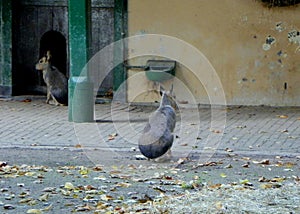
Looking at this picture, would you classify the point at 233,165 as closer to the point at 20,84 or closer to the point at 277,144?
the point at 277,144

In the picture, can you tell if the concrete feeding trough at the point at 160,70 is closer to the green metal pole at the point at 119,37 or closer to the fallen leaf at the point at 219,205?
the green metal pole at the point at 119,37

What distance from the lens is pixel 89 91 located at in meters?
14.3

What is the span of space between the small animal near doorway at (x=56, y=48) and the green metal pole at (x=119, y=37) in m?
1.36

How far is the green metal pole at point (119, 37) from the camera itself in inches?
644

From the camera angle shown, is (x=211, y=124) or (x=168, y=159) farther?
(x=211, y=124)

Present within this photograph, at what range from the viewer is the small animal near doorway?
17422 mm

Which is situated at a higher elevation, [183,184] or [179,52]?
[179,52]

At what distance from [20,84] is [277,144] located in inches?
262

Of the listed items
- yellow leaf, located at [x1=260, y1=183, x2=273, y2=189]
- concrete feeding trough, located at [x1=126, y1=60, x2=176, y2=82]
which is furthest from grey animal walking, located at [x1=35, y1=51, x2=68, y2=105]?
yellow leaf, located at [x1=260, y1=183, x2=273, y2=189]

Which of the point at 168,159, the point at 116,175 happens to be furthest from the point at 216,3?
the point at 116,175

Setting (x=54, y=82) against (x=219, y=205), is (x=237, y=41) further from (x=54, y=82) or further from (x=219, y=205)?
(x=219, y=205)

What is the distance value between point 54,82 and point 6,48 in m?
1.37

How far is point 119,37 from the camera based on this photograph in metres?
16.4

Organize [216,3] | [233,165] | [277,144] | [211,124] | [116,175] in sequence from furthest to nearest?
[216,3] < [211,124] < [277,144] < [233,165] < [116,175]
